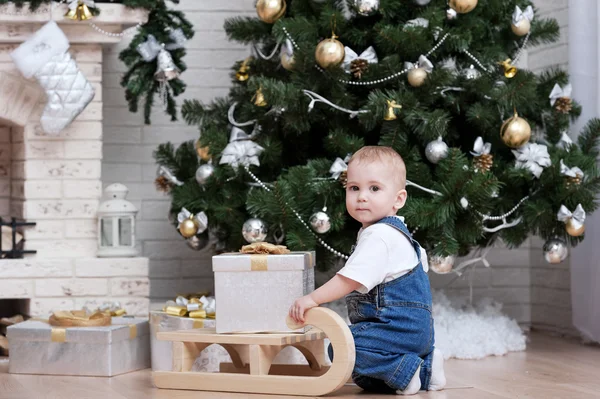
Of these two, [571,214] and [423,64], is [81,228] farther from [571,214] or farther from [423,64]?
[571,214]

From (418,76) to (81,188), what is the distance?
1.21 metres

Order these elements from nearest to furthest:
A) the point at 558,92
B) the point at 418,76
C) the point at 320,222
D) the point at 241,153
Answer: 1. the point at 320,222
2. the point at 418,76
3. the point at 241,153
4. the point at 558,92

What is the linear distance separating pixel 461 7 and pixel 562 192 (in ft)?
2.13

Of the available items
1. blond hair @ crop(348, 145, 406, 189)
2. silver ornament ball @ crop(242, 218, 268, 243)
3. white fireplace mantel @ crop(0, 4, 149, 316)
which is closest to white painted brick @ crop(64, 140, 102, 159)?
white fireplace mantel @ crop(0, 4, 149, 316)

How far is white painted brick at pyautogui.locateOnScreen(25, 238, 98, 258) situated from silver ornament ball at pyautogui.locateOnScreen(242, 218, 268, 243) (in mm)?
637

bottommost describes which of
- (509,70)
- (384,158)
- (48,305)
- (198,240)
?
(48,305)

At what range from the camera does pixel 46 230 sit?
3129 mm

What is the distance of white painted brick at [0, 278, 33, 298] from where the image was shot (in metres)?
3.03

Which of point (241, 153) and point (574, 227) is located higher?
point (241, 153)

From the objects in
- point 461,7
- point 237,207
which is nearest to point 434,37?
point 461,7

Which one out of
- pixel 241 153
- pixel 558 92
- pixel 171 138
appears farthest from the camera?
pixel 171 138

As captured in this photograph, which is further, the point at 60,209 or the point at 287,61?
the point at 60,209

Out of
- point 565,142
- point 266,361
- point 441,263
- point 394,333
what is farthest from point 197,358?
point 565,142

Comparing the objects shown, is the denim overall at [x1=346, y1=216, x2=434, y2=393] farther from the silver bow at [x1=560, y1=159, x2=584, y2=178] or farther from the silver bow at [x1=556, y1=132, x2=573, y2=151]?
the silver bow at [x1=556, y1=132, x2=573, y2=151]
